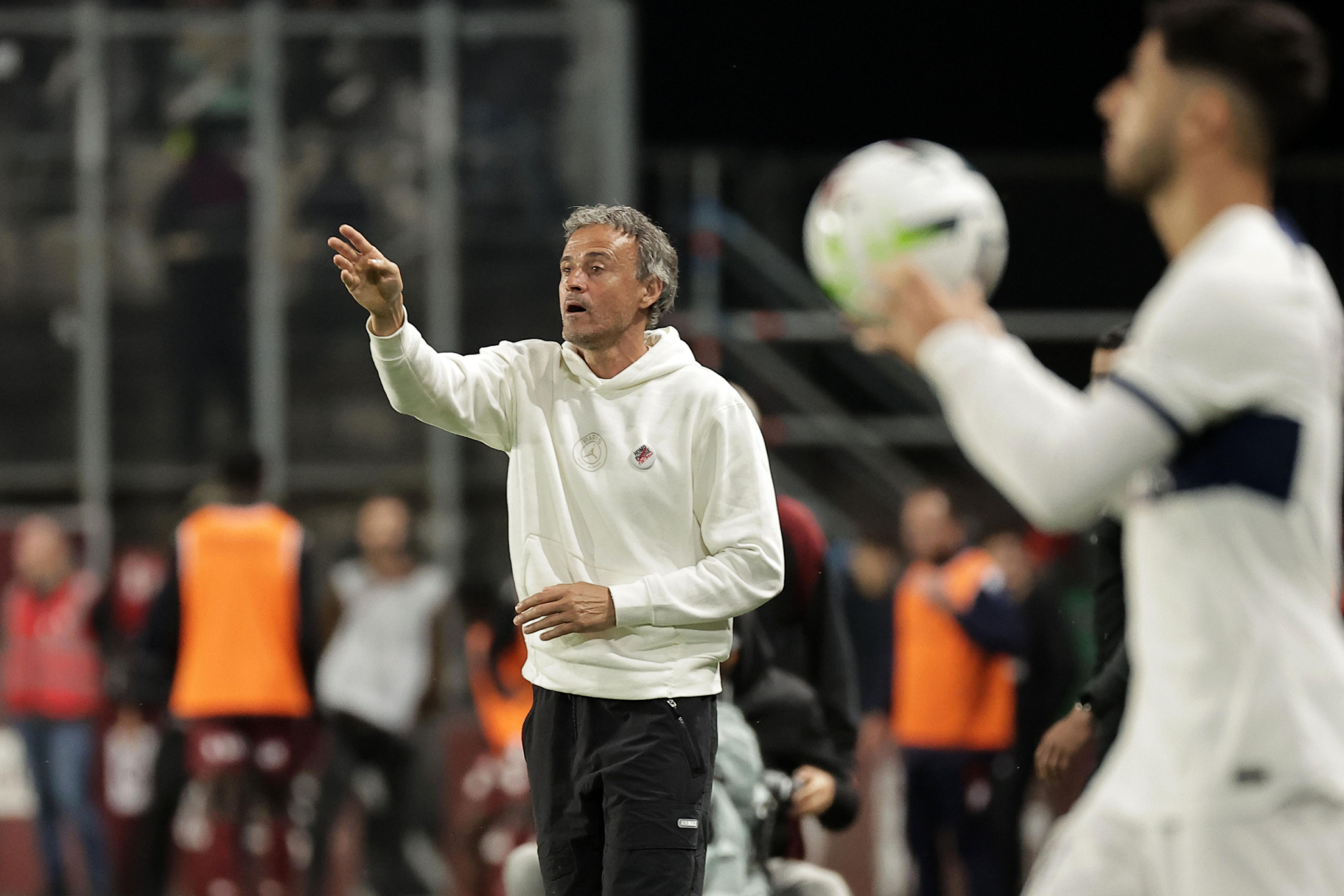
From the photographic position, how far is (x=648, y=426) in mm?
4047

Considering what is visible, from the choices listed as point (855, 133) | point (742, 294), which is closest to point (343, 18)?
point (742, 294)

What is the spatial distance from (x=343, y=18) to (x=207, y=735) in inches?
185

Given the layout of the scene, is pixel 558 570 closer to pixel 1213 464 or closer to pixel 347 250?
pixel 347 250

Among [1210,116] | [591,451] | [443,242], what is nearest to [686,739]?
[591,451]

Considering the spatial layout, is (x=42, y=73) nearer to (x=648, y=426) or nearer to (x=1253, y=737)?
(x=648, y=426)

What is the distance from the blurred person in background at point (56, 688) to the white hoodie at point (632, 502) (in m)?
6.03

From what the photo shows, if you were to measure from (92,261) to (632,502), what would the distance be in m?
7.75

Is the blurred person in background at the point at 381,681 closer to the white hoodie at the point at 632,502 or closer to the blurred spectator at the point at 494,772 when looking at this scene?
the blurred spectator at the point at 494,772

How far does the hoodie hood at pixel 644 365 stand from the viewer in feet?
13.5

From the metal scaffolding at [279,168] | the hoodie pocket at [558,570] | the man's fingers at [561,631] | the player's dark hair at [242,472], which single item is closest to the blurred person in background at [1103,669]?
the hoodie pocket at [558,570]

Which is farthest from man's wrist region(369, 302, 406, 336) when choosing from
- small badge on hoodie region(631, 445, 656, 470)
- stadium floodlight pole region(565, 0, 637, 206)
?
stadium floodlight pole region(565, 0, 637, 206)

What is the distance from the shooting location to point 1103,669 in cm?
474

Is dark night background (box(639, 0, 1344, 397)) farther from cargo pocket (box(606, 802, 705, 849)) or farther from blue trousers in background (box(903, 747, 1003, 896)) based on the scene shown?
cargo pocket (box(606, 802, 705, 849))

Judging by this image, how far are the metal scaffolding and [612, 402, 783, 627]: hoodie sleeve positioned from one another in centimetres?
676
